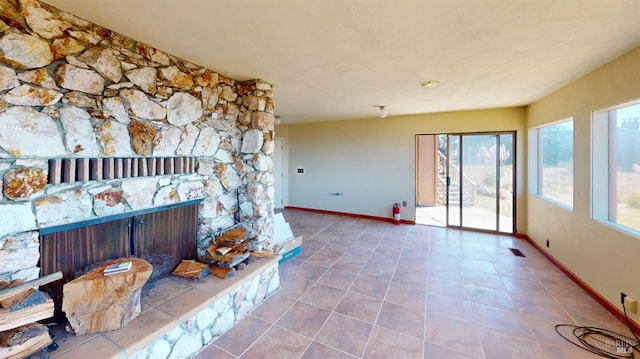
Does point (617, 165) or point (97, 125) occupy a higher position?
point (97, 125)

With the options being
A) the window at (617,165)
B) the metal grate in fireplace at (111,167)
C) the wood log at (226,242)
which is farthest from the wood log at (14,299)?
the window at (617,165)

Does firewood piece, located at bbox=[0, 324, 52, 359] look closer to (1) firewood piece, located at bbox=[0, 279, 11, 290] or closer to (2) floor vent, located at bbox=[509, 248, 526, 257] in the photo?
(1) firewood piece, located at bbox=[0, 279, 11, 290]

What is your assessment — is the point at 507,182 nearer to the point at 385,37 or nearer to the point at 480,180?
the point at 480,180

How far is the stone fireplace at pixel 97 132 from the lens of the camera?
4.72 ft

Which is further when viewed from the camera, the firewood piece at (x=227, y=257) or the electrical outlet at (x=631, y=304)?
the firewood piece at (x=227, y=257)

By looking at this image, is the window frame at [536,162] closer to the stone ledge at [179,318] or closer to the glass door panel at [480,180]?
the glass door panel at [480,180]

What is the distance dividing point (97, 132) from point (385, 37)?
2.22m

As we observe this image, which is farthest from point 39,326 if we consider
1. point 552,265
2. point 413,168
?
point 413,168

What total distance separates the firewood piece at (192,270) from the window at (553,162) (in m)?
4.38

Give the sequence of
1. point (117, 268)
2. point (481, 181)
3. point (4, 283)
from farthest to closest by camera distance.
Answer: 1. point (481, 181)
2. point (117, 268)
3. point (4, 283)

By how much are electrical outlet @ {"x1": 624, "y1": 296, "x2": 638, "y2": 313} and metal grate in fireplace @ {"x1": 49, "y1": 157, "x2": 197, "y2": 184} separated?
13.3 feet

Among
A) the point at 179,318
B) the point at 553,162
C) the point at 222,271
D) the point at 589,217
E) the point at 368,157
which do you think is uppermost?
the point at 368,157

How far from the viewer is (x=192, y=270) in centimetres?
226

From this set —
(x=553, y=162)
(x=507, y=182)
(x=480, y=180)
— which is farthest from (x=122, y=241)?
(x=507, y=182)
